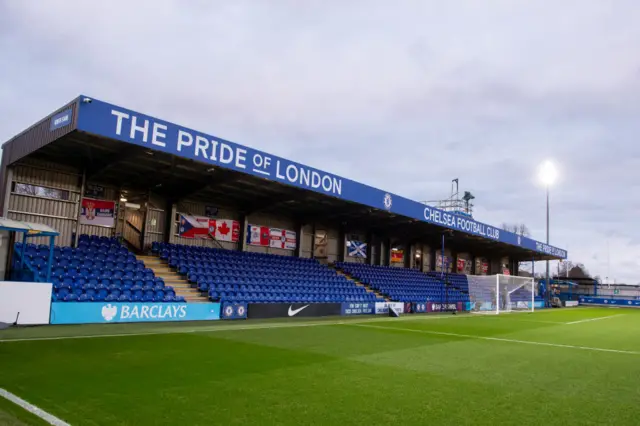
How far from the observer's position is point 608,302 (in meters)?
52.8

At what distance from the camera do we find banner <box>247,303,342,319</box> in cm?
1805

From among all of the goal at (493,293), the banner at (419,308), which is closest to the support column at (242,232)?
the banner at (419,308)

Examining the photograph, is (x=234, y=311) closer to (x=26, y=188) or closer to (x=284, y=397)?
(x=26, y=188)

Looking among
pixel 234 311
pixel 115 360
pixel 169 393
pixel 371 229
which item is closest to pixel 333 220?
pixel 371 229

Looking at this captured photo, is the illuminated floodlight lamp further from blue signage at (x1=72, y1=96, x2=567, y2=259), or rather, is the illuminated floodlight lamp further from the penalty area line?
the penalty area line

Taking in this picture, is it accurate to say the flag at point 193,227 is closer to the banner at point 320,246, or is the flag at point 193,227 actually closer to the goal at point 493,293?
the banner at point 320,246

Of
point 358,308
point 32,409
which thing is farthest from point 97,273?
point 358,308

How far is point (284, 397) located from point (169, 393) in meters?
1.47

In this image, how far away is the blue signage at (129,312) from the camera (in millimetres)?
12930

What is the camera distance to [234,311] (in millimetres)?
17344

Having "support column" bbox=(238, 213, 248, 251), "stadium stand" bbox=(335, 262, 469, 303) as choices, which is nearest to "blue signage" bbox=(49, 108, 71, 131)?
"support column" bbox=(238, 213, 248, 251)

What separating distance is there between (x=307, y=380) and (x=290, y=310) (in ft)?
41.0

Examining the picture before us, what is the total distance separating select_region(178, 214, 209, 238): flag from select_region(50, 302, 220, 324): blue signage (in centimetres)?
594

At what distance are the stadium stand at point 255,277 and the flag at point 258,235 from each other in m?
1.29
